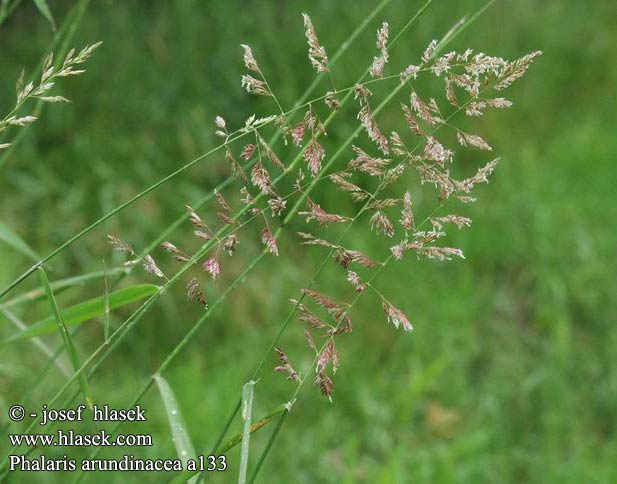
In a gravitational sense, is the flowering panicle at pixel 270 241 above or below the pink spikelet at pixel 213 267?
above

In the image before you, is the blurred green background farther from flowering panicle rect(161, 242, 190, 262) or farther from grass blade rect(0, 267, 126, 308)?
flowering panicle rect(161, 242, 190, 262)

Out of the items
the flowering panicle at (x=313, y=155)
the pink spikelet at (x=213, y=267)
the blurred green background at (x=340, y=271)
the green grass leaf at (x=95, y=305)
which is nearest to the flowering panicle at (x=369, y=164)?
the flowering panicle at (x=313, y=155)

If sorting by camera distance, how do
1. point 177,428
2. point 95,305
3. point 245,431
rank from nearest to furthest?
point 245,431, point 177,428, point 95,305

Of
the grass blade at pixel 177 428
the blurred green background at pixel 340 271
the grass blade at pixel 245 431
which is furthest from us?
the blurred green background at pixel 340 271

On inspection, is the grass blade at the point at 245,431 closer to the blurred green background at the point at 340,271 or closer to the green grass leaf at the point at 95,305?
the green grass leaf at the point at 95,305

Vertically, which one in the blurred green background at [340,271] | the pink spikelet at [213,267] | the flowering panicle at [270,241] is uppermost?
the flowering panicle at [270,241]

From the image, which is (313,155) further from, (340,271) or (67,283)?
(340,271)

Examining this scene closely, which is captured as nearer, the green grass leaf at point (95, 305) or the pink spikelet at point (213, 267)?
the pink spikelet at point (213, 267)

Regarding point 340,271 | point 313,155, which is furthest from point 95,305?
point 340,271

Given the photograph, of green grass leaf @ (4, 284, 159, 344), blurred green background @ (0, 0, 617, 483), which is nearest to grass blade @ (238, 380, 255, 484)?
green grass leaf @ (4, 284, 159, 344)
